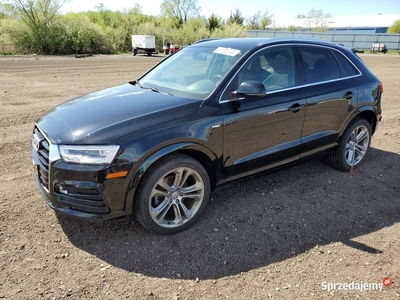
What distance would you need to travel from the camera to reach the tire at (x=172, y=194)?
2979 mm

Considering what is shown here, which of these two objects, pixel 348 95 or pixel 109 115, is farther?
pixel 348 95

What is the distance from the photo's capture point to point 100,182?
2.75m

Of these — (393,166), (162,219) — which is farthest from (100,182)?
(393,166)

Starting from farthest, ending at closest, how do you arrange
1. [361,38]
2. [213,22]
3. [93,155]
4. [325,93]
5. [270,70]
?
[213,22]
[361,38]
[325,93]
[270,70]
[93,155]

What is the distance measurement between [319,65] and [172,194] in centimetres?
264

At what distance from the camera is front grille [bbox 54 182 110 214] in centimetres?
278

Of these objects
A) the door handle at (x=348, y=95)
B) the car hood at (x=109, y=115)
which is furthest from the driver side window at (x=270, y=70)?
the door handle at (x=348, y=95)

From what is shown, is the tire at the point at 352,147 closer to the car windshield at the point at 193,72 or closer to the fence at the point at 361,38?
the car windshield at the point at 193,72

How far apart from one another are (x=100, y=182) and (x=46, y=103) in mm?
6556

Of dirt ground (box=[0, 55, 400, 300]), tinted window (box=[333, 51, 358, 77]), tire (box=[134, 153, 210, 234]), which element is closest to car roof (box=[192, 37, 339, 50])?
tinted window (box=[333, 51, 358, 77])

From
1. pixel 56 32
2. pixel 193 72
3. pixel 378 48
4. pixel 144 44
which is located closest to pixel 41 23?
pixel 56 32

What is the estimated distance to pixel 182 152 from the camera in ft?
10.5

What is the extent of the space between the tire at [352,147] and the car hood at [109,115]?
8.18 ft

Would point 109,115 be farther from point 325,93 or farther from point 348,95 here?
point 348,95
